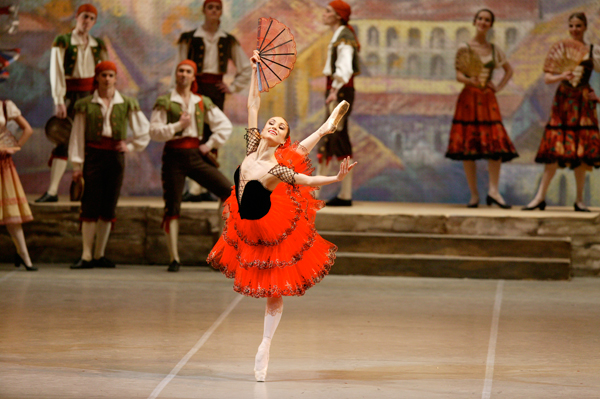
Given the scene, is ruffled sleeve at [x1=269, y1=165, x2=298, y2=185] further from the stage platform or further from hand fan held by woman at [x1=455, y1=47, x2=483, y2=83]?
hand fan held by woman at [x1=455, y1=47, x2=483, y2=83]

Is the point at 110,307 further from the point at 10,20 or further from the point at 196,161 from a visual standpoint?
the point at 10,20

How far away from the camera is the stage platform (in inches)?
297

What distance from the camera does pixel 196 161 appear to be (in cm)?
736

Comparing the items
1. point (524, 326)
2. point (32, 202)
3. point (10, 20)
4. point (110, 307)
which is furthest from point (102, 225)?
point (524, 326)

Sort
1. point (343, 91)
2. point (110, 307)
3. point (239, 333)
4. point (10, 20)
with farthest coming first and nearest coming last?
point (10, 20) < point (343, 91) < point (110, 307) < point (239, 333)

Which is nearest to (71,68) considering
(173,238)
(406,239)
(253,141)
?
(173,238)

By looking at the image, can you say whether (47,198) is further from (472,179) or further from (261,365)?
(261,365)

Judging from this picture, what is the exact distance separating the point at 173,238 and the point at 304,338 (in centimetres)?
249

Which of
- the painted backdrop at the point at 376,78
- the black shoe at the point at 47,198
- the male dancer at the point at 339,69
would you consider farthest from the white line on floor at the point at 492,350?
the black shoe at the point at 47,198

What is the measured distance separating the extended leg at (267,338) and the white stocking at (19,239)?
143 inches

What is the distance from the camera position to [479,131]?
27.3 ft

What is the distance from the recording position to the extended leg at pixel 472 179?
27.7ft

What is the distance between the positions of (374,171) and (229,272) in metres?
4.91

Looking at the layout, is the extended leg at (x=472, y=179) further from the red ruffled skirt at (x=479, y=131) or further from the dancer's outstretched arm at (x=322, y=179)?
the dancer's outstretched arm at (x=322, y=179)
